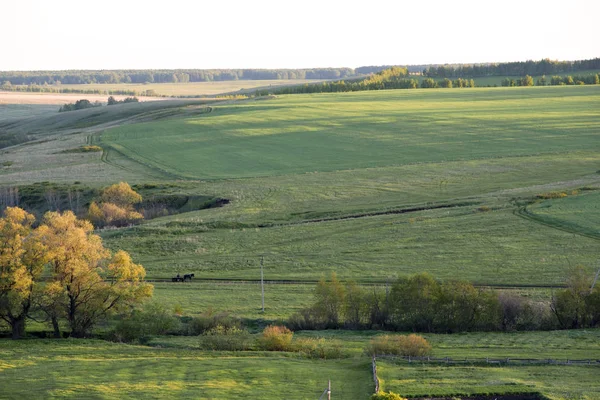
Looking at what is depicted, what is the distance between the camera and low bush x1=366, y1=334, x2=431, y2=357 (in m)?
40.5

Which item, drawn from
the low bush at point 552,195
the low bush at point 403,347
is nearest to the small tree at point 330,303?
the low bush at point 403,347

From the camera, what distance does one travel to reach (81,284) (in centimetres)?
4894

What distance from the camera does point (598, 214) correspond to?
7331cm

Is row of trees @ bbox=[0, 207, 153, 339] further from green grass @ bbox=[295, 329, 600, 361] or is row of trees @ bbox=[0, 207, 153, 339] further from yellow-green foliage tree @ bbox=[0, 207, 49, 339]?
green grass @ bbox=[295, 329, 600, 361]

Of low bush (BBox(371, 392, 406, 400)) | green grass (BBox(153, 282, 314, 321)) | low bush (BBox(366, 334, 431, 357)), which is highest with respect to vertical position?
→ low bush (BBox(371, 392, 406, 400))

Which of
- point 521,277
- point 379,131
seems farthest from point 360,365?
point 379,131

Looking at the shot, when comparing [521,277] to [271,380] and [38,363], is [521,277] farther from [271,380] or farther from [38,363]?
[38,363]

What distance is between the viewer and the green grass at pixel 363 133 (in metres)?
108

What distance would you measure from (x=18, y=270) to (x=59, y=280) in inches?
96.0

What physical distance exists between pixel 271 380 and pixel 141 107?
152 meters

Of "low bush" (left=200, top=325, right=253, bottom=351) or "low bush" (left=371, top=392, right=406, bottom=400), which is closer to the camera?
"low bush" (left=371, top=392, right=406, bottom=400)

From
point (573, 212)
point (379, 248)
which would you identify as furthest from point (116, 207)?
point (573, 212)

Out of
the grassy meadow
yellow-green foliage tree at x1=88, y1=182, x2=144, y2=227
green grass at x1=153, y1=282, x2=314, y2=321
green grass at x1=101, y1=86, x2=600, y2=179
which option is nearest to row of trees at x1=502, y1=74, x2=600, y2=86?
the grassy meadow

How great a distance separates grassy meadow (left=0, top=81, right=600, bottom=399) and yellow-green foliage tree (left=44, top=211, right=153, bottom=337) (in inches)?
119
